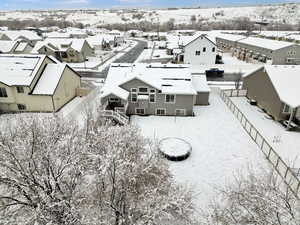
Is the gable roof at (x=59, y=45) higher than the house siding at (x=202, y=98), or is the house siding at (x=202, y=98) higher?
the gable roof at (x=59, y=45)

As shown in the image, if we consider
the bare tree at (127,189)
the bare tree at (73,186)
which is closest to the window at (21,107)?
the bare tree at (73,186)

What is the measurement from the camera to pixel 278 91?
2359 cm

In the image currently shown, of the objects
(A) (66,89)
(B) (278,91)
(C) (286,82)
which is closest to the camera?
(B) (278,91)

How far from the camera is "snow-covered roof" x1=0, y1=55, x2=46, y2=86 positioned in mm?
24547

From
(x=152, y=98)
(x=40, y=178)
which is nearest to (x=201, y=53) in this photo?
(x=152, y=98)

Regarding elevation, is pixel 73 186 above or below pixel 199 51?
below

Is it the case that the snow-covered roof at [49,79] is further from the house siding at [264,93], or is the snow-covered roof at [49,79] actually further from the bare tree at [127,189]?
the house siding at [264,93]

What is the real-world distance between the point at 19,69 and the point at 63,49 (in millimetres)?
29812

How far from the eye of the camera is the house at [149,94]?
24.4 metres

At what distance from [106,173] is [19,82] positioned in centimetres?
2065

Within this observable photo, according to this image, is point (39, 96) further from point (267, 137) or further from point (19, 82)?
point (267, 137)

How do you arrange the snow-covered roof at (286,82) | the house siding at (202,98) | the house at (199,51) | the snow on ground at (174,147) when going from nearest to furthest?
the snow on ground at (174,147), the snow-covered roof at (286,82), the house siding at (202,98), the house at (199,51)

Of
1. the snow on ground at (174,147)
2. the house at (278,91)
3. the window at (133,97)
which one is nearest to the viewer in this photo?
the snow on ground at (174,147)

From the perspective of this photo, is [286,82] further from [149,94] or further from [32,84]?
[32,84]
